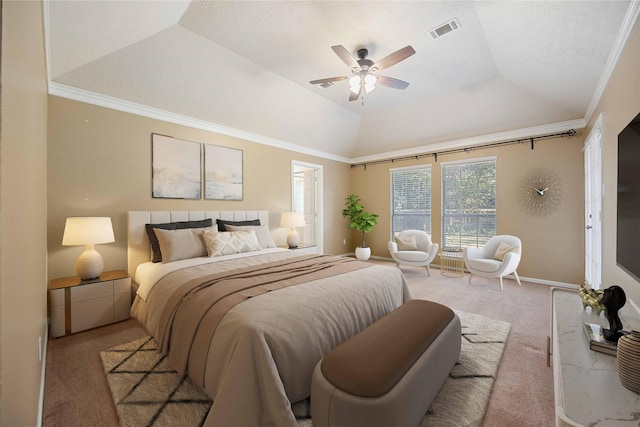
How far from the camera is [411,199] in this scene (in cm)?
596

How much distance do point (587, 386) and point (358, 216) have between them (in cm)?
528

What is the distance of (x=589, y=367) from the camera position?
1184 millimetres

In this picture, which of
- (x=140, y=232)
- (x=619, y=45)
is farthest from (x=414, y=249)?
(x=140, y=232)

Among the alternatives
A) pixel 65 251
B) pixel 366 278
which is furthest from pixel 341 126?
pixel 65 251

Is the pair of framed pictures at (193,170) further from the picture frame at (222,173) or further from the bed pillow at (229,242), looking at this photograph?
the bed pillow at (229,242)

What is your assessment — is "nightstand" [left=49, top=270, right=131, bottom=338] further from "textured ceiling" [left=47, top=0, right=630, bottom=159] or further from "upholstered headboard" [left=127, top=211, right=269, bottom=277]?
"textured ceiling" [left=47, top=0, right=630, bottom=159]

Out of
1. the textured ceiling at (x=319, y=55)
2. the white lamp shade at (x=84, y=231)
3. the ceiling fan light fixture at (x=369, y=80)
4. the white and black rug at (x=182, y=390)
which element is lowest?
the white and black rug at (x=182, y=390)

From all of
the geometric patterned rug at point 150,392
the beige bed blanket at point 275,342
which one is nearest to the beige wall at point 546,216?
the beige bed blanket at point 275,342

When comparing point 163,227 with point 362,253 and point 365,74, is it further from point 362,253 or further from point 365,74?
point 362,253

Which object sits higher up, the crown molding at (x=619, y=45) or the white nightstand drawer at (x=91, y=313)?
the crown molding at (x=619, y=45)

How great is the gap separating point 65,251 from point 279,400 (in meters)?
3.15

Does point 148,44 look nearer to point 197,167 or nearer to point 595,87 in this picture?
point 197,167

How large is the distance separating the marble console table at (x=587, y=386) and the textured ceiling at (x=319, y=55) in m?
2.40

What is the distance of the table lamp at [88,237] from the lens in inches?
103
